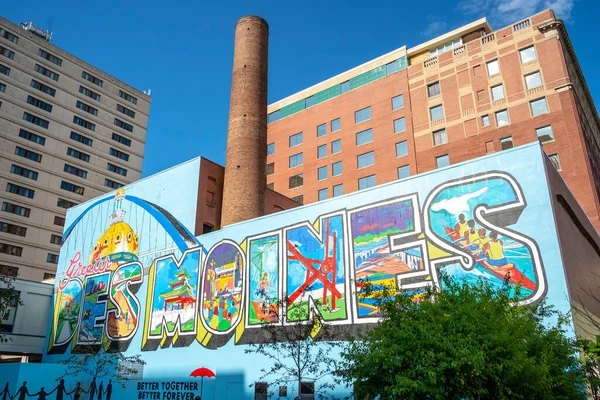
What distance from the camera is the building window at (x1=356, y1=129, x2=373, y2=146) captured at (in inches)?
1796

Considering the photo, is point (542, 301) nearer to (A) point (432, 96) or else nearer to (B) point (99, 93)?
(A) point (432, 96)

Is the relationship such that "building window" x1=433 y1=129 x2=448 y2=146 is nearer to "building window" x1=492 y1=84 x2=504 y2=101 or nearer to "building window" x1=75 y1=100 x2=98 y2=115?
"building window" x1=492 y1=84 x2=504 y2=101

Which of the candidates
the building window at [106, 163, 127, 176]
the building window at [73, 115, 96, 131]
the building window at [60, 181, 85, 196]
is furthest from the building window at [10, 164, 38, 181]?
the building window at [106, 163, 127, 176]

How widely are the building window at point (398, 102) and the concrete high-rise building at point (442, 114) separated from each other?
0.33ft

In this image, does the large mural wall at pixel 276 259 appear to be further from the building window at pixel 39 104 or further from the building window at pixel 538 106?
the building window at pixel 39 104

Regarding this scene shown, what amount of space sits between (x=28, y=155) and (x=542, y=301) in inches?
2295

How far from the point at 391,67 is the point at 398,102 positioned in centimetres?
405

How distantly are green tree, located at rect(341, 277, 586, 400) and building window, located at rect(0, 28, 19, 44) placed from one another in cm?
6289

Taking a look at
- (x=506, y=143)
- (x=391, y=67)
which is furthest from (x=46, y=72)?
(x=506, y=143)

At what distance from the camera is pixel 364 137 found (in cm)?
4603

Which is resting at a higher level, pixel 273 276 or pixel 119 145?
pixel 119 145

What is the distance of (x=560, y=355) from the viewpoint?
13.6 metres

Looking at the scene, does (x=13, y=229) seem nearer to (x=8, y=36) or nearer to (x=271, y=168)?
(x=8, y=36)

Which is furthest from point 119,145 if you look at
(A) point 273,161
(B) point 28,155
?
(A) point 273,161
